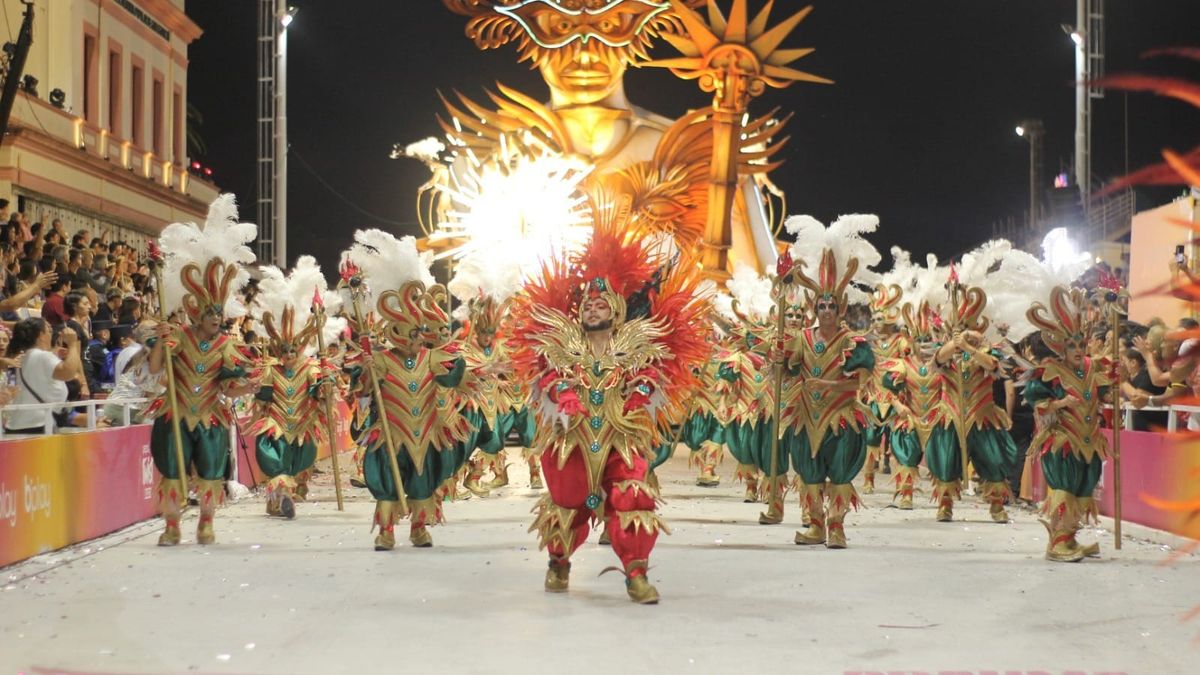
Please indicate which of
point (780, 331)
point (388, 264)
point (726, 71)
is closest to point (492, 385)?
point (388, 264)

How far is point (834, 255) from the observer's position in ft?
32.6

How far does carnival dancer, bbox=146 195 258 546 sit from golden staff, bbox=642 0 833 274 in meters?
14.5

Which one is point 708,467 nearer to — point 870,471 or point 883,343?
point 870,471

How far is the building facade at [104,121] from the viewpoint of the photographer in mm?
20734

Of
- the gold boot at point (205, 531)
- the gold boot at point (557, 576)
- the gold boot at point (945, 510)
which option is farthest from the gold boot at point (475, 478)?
the gold boot at point (557, 576)

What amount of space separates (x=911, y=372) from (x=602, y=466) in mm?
6016

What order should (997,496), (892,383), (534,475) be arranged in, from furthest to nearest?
1. (534,475)
2. (892,383)
3. (997,496)

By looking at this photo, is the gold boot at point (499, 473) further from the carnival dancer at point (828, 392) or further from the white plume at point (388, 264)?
the carnival dancer at point (828, 392)

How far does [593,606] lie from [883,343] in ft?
24.3

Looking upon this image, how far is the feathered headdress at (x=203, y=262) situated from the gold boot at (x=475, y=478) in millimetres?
4147

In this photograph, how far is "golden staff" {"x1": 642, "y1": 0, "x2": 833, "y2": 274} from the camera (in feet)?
77.9

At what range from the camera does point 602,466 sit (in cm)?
744

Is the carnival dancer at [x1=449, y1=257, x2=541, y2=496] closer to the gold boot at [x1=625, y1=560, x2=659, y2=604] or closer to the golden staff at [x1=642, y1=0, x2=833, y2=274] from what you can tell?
the gold boot at [x1=625, y1=560, x2=659, y2=604]

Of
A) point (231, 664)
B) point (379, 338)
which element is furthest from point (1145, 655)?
point (379, 338)
